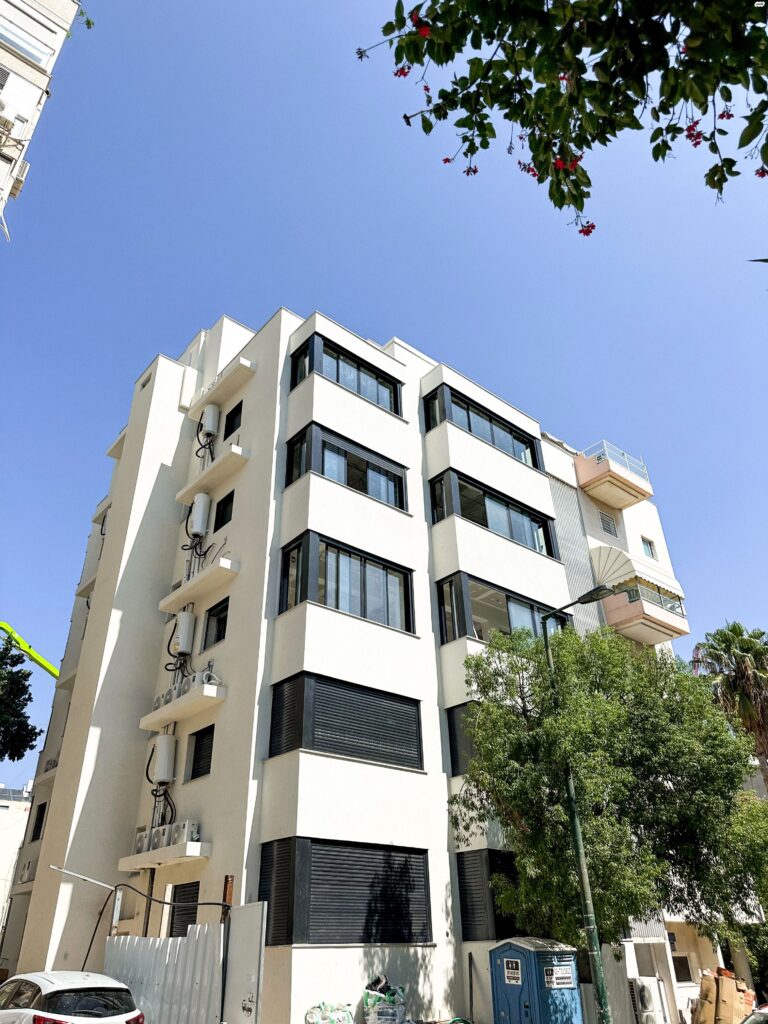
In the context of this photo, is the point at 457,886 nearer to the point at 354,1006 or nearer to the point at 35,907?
the point at 354,1006

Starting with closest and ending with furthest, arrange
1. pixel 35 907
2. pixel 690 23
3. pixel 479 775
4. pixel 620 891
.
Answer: pixel 690 23, pixel 620 891, pixel 479 775, pixel 35 907

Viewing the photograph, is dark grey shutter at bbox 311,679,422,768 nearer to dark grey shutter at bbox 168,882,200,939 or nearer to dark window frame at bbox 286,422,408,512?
dark grey shutter at bbox 168,882,200,939

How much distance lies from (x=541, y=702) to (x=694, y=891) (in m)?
4.64

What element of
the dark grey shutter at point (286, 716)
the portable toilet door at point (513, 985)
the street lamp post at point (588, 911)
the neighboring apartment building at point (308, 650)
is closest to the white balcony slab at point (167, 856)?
the neighboring apartment building at point (308, 650)

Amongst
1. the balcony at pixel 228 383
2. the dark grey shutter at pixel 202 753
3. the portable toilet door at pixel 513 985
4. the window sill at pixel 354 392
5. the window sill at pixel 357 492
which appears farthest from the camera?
the balcony at pixel 228 383

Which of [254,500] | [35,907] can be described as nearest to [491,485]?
[254,500]

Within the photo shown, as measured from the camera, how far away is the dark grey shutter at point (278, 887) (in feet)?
45.0

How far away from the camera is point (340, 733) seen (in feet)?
53.0

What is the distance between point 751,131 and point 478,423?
19.8 meters

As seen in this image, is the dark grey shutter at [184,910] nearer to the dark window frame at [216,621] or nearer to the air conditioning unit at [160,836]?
the air conditioning unit at [160,836]

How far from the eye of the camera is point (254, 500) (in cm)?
1966

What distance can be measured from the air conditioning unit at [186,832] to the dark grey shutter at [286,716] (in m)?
2.52

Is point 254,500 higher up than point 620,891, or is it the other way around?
point 254,500

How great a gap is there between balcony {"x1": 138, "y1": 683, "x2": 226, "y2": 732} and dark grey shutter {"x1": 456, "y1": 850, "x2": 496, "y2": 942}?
7018 mm
